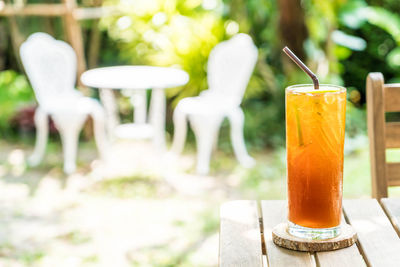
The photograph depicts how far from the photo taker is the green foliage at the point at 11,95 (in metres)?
6.59

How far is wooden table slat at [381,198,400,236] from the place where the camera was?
1.35 meters

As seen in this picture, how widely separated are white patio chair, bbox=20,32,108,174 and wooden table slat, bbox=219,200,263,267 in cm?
390

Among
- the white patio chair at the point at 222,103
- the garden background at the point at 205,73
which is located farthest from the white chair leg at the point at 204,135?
the garden background at the point at 205,73

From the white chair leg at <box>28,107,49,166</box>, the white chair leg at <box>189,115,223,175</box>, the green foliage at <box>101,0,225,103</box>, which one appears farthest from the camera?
the green foliage at <box>101,0,225,103</box>

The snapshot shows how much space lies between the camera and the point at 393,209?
1.44 meters

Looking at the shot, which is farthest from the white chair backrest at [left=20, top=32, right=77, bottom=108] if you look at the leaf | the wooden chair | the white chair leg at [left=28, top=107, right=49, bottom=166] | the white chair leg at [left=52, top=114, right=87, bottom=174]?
the wooden chair

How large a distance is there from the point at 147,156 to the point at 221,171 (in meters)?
0.77

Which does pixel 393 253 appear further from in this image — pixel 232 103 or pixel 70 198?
pixel 232 103

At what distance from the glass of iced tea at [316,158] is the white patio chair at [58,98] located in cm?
414

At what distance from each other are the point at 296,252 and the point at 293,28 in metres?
5.32

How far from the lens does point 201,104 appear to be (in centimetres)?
530

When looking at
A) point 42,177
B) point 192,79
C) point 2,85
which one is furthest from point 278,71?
point 2,85

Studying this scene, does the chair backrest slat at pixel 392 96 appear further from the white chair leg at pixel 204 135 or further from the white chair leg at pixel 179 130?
the white chair leg at pixel 179 130

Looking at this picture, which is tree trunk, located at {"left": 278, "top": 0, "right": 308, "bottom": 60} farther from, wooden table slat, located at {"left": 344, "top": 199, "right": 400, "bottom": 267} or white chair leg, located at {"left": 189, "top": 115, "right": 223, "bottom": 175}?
wooden table slat, located at {"left": 344, "top": 199, "right": 400, "bottom": 267}
